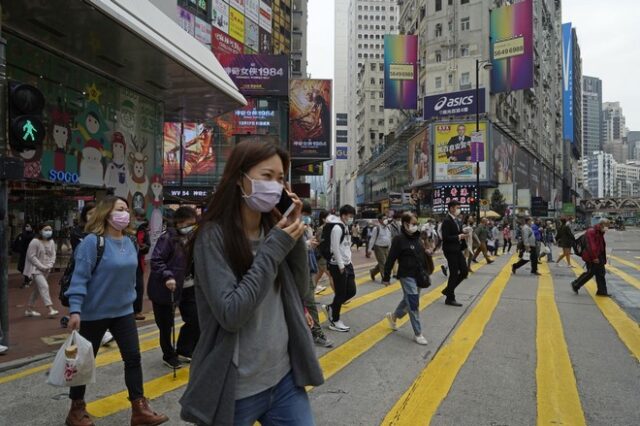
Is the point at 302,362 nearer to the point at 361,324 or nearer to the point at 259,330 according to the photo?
the point at 259,330

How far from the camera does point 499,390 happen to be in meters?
4.68

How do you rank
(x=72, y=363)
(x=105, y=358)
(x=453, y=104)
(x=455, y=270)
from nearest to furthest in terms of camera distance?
(x=72, y=363) → (x=105, y=358) → (x=455, y=270) → (x=453, y=104)

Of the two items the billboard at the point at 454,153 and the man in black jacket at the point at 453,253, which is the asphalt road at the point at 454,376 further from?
the billboard at the point at 454,153

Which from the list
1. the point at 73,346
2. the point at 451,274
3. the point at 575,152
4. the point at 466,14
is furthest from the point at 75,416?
the point at 575,152

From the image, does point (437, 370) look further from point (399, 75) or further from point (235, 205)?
point (399, 75)

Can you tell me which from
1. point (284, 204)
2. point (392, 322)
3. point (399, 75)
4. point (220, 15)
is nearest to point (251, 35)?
point (220, 15)

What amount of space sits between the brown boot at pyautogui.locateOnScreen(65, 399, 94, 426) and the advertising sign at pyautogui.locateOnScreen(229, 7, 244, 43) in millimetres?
48069

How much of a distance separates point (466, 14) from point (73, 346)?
60.0m

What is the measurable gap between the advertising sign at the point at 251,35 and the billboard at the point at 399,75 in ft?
43.4

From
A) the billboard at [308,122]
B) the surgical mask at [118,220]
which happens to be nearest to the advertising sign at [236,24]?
the billboard at [308,122]

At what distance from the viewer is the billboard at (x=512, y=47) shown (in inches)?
1790

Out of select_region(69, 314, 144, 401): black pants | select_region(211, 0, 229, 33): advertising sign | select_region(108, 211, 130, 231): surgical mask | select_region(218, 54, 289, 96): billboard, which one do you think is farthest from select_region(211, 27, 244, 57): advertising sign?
select_region(69, 314, 144, 401): black pants

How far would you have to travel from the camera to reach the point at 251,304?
1795 millimetres

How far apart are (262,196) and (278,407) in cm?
84
